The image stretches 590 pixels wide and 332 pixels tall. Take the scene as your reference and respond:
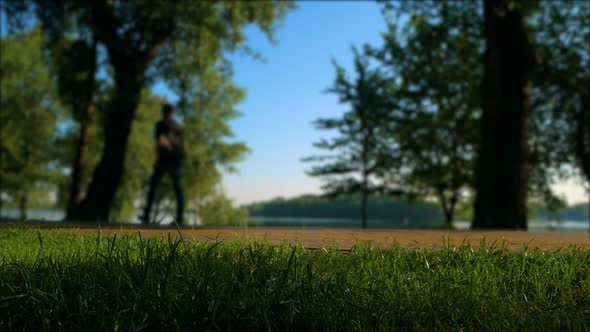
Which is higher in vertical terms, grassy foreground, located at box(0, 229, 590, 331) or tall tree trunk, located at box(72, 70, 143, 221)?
tall tree trunk, located at box(72, 70, 143, 221)

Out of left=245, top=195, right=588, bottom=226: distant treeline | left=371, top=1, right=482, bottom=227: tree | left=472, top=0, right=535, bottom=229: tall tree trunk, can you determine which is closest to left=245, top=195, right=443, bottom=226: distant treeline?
left=245, top=195, right=588, bottom=226: distant treeline

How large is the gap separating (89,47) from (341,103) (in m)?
15.4

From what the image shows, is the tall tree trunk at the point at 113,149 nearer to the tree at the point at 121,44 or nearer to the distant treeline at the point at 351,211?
the tree at the point at 121,44

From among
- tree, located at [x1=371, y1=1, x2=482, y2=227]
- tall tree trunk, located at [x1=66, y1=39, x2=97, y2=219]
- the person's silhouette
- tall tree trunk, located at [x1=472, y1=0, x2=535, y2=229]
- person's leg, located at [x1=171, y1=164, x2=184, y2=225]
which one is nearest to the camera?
person's leg, located at [x1=171, y1=164, x2=184, y2=225]

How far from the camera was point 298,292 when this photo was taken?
313 cm

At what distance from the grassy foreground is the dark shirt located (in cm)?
601

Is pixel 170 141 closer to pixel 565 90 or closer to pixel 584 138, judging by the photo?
pixel 565 90

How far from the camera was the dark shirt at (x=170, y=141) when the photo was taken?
10.2m

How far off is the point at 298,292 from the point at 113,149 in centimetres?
1336

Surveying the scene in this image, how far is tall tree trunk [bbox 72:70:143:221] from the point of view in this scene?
15.1 metres

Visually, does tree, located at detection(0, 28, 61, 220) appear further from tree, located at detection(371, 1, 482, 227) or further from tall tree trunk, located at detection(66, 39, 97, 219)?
tree, located at detection(371, 1, 482, 227)

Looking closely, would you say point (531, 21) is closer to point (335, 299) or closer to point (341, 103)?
point (341, 103)

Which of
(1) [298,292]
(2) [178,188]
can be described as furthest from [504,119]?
(1) [298,292]

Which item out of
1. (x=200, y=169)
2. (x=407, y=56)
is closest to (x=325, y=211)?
(x=200, y=169)
